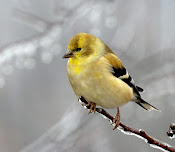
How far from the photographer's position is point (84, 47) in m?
2.22

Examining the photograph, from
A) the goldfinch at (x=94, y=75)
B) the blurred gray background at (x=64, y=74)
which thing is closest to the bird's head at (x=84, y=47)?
the goldfinch at (x=94, y=75)

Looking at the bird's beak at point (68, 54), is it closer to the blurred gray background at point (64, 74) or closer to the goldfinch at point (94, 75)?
the goldfinch at point (94, 75)

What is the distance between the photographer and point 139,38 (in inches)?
189

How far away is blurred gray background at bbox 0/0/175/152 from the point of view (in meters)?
3.45

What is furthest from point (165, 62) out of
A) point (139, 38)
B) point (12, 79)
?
point (12, 79)

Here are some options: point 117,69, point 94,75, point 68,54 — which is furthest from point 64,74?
point 68,54

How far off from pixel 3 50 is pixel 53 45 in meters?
0.79

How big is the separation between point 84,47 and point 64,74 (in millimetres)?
3034

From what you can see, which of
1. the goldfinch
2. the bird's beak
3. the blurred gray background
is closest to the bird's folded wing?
the goldfinch

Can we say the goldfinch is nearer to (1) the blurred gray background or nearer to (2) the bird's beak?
(2) the bird's beak

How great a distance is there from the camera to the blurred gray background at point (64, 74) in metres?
3.45

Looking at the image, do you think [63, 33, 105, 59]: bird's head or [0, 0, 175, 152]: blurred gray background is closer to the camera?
[63, 33, 105, 59]: bird's head

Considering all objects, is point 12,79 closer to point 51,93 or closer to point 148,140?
point 51,93

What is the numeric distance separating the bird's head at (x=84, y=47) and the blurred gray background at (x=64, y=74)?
0.77 meters
